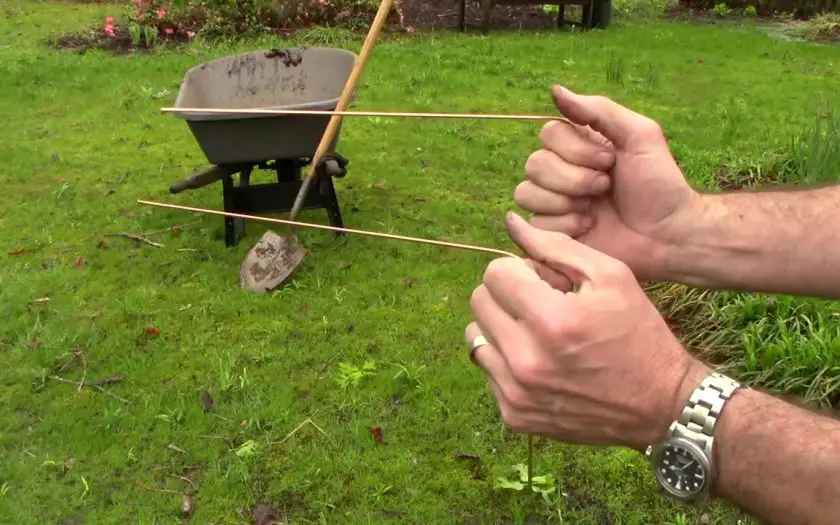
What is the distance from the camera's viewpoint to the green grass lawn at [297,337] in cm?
262

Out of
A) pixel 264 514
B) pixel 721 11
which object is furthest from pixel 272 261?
pixel 721 11

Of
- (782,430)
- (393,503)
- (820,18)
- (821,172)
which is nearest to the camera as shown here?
(782,430)

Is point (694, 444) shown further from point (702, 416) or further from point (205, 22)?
point (205, 22)

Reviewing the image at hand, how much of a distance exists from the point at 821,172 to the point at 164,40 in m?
7.23

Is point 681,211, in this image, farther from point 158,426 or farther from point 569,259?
point 158,426

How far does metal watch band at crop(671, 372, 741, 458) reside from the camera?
1.26m

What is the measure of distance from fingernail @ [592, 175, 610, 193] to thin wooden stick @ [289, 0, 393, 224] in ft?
4.85

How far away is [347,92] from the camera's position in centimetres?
344

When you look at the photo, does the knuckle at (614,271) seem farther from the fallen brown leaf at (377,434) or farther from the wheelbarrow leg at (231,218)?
the wheelbarrow leg at (231,218)

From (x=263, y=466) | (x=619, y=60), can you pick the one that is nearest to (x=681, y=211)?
(x=263, y=466)

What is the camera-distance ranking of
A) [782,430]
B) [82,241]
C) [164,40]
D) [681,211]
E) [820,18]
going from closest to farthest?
1. [782,430]
2. [681,211]
3. [82,241]
4. [164,40]
5. [820,18]

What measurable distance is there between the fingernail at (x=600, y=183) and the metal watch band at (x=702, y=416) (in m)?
0.73

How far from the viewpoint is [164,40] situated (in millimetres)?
8523

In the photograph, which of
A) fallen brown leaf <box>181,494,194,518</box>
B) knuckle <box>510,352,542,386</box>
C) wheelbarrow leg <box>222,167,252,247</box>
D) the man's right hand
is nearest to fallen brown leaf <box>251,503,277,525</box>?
fallen brown leaf <box>181,494,194,518</box>
